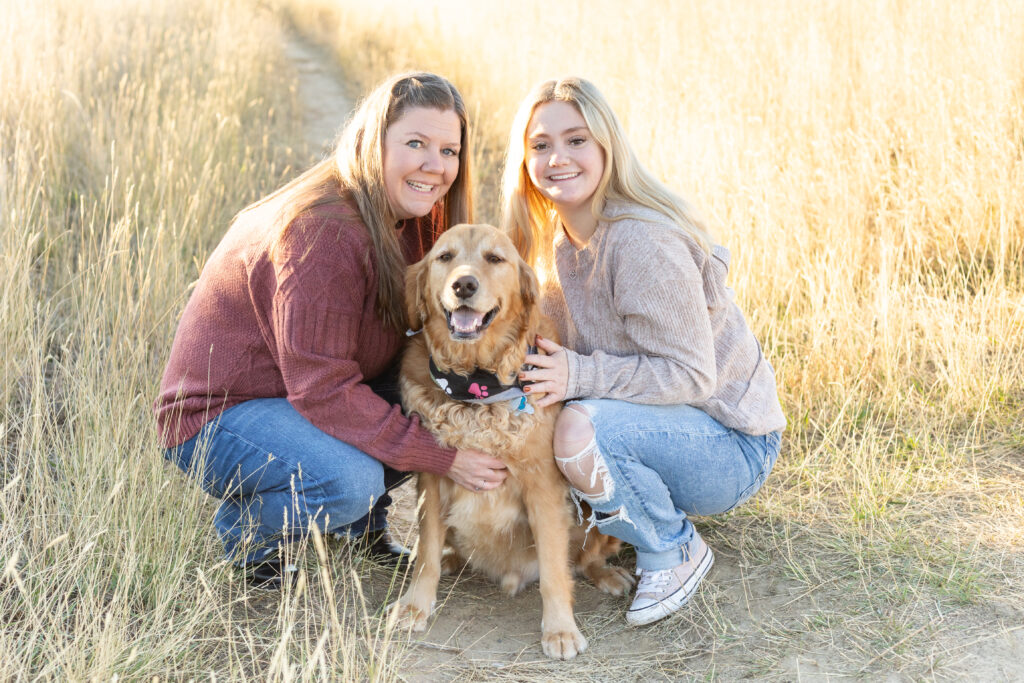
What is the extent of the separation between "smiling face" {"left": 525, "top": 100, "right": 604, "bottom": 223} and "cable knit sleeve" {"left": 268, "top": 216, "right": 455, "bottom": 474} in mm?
685

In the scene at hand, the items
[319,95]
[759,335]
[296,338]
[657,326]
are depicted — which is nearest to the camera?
[296,338]

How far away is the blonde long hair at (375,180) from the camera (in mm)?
2643

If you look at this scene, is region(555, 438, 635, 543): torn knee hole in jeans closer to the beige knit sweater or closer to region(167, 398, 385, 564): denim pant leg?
the beige knit sweater

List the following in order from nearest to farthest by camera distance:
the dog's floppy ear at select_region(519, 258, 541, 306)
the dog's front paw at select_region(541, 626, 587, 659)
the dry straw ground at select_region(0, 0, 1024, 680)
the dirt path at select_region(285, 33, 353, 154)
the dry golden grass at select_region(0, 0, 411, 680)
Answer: the dry golden grass at select_region(0, 0, 411, 680) → the dry straw ground at select_region(0, 0, 1024, 680) → the dog's front paw at select_region(541, 626, 587, 659) → the dog's floppy ear at select_region(519, 258, 541, 306) → the dirt path at select_region(285, 33, 353, 154)

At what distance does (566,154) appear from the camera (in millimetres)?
2760

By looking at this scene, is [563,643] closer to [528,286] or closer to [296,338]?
[528,286]

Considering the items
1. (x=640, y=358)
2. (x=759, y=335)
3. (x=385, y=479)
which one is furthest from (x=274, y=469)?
(x=759, y=335)

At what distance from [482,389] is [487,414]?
0.08 metres

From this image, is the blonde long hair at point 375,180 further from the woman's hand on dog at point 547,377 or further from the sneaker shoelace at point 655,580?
the sneaker shoelace at point 655,580

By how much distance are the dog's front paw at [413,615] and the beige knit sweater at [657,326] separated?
33.6 inches

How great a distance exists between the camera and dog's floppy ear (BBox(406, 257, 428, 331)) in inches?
107

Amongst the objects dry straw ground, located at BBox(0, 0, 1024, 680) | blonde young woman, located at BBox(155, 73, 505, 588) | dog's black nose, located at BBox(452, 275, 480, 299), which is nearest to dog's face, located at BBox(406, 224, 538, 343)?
dog's black nose, located at BBox(452, 275, 480, 299)

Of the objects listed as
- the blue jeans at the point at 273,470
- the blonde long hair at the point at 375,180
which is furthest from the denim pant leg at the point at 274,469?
the blonde long hair at the point at 375,180

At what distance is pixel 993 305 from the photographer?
3748mm
